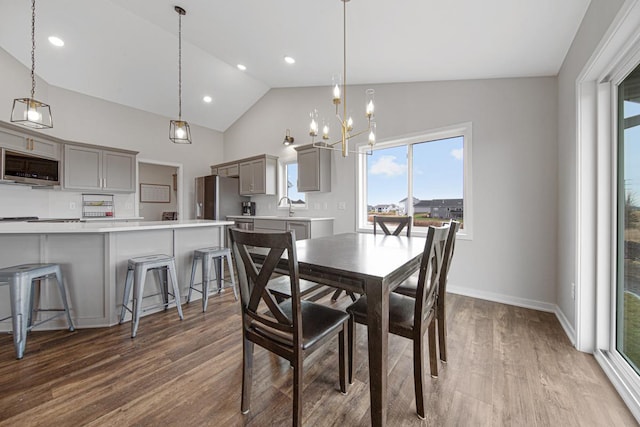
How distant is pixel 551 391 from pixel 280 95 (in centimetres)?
523

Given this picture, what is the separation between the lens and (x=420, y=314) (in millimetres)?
1346

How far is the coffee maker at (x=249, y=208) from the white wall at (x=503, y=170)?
123 inches

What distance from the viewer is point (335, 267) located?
1.29 meters

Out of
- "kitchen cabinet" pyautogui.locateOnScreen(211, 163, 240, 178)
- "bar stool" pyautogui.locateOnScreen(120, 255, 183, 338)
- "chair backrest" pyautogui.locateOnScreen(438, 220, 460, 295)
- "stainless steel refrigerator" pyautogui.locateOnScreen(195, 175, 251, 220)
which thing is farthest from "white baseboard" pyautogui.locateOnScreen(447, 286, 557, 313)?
"kitchen cabinet" pyautogui.locateOnScreen(211, 163, 240, 178)

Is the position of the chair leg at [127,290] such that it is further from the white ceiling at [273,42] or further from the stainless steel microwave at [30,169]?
the white ceiling at [273,42]

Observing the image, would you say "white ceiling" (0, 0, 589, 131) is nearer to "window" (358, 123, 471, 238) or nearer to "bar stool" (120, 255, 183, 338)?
"window" (358, 123, 471, 238)

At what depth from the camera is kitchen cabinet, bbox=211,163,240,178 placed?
5402 millimetres

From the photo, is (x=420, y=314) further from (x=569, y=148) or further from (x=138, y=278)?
(x=138, y=278)

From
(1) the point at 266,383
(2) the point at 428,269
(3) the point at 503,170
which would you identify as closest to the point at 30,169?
(1) the point at 266,383

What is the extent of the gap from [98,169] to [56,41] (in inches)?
70.0

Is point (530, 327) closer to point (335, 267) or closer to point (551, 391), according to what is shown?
point (551, 391)

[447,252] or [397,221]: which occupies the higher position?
[397,221]

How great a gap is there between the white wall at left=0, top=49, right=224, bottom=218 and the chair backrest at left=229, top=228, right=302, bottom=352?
446 centimetres

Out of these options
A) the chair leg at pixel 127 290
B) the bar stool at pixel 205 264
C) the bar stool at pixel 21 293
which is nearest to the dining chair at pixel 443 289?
the bar stool at pixel 205 264
